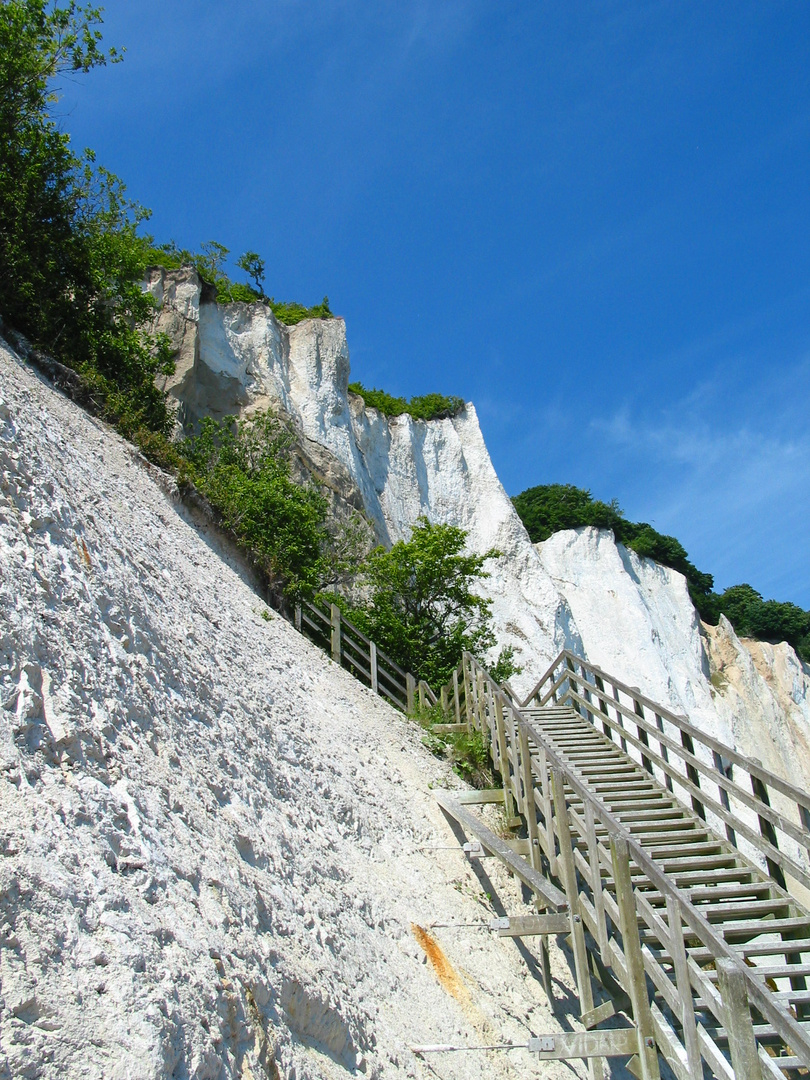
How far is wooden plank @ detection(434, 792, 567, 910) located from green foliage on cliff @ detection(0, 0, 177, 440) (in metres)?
8.49

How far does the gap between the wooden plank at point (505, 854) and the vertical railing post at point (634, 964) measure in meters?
1.47

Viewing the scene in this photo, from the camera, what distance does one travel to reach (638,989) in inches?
211

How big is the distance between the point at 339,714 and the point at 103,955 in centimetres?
694

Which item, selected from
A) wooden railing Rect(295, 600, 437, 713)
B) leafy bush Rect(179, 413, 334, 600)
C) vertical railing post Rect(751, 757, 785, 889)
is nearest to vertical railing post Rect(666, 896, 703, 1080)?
vertical railing post Rect(751, 757, 785, 889)

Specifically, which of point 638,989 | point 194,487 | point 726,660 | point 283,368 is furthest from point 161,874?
point 726,660

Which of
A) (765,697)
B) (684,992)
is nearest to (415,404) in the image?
(765,697)

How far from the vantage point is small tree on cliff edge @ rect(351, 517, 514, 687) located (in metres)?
17.5

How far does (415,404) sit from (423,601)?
737 inches

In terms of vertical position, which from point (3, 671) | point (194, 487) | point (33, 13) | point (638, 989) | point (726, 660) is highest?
point (33, 13)

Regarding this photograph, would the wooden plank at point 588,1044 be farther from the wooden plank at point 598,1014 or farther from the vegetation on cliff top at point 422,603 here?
the vegetation on cliff top at point 422,603

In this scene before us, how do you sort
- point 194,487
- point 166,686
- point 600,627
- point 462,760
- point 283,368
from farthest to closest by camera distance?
point 600,627, point 283,368, point 194,487, point 462,760, point 166,686

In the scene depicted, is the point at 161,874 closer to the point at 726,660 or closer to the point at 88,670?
the point at 88,670

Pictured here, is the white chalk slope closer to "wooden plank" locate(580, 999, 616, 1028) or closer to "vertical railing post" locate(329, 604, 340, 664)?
"wooden plank" locate(580, 999, 616, 1028)

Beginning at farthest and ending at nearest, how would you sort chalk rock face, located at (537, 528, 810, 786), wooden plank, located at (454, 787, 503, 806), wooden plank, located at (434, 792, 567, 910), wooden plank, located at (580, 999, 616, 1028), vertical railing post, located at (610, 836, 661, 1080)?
chalk rock face, located at (537, 528, 810, 786)
wooden plank, located at (454, 787, 503, 806)
wooden plank, located at (434, 792, 567, 910)
wooden plank, located at (580, 999, 616, 1028)
vertical railing post, located at (610, 836, 661, 1080)
